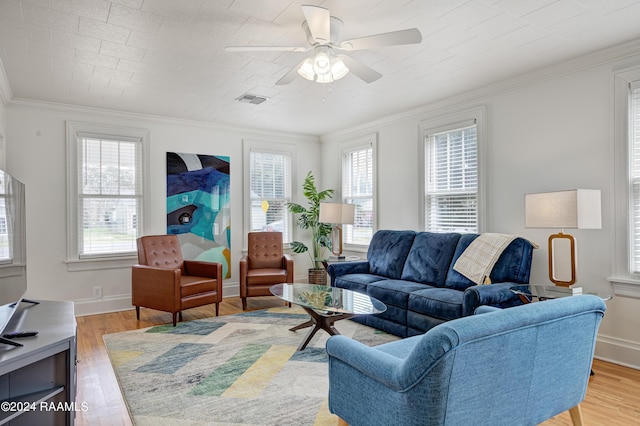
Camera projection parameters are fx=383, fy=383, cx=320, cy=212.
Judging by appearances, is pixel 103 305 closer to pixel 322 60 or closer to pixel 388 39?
pixel 322 60

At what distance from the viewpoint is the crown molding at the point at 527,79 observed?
3115mm

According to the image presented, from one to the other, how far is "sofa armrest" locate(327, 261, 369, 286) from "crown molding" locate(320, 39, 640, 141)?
2.04 m

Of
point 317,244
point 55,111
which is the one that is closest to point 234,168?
point 317,244

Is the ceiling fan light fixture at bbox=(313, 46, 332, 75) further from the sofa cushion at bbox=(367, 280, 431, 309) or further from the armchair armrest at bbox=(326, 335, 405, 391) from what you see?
the sofa cushion at bbox=(367, 280, 431, 309)

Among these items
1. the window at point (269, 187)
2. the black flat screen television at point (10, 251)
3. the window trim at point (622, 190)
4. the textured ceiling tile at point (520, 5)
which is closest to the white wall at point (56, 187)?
the window at point (269, 187)

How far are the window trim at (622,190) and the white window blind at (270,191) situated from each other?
444cm

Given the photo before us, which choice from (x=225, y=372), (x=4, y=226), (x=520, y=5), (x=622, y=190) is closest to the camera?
(x=4, y=226)

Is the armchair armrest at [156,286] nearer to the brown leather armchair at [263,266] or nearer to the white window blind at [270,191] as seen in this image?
the brown leather armchair at [263,266]

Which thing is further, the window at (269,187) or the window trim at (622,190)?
the window at (269,187)

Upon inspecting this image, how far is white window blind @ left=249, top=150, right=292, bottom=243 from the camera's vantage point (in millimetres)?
6117

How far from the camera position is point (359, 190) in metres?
5.99

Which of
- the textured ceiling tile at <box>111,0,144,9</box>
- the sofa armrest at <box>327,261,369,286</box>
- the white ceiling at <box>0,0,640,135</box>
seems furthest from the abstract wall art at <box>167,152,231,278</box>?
the textured ceiling tile at <box>111,0,144,9</box>

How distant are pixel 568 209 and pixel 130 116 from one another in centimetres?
504

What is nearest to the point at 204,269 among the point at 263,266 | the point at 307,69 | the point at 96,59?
→ the point at 263,266
